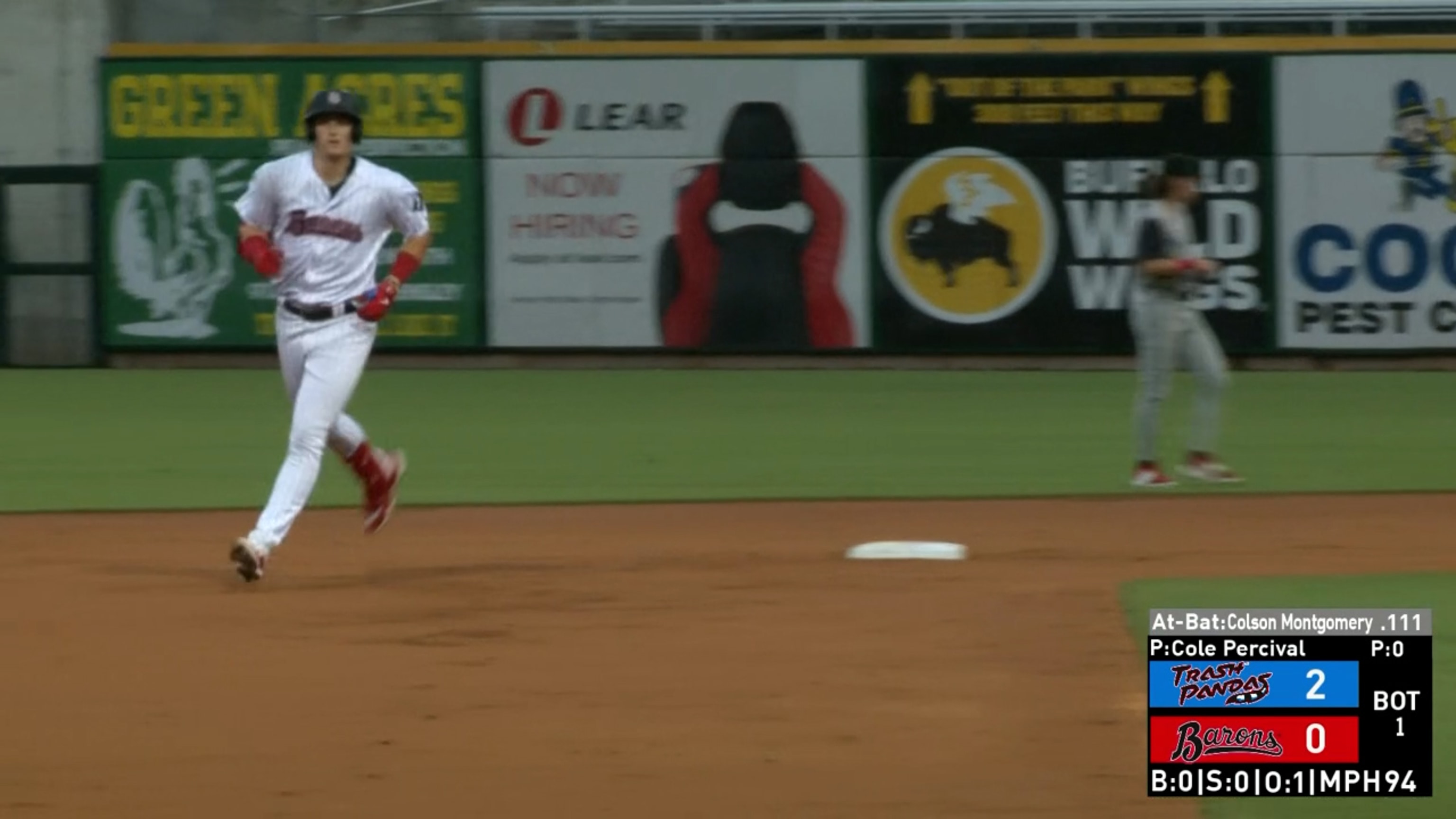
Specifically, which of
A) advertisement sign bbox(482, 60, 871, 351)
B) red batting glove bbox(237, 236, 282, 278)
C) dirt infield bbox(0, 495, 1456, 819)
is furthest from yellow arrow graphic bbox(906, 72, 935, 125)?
red batting glove bbox(237, 236, 282, 278)

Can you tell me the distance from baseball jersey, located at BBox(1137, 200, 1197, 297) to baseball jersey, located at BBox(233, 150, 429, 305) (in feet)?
15.0

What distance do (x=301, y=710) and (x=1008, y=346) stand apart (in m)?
15.8

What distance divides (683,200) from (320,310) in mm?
12683

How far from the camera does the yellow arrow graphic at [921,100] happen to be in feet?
77.0

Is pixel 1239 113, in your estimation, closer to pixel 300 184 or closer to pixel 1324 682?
pixel 300 184

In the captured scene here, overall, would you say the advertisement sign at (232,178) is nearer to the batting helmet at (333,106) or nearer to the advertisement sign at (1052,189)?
the advertisement sign at (1052,189)

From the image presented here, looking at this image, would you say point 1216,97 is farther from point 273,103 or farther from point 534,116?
point 273,103

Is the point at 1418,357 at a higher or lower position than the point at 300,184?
lower

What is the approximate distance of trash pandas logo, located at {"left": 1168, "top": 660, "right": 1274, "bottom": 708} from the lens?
255 inches

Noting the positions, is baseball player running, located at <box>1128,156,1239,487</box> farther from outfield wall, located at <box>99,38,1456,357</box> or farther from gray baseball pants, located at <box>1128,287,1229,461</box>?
outfield wall, located at <box>99,38,1456,357</box>

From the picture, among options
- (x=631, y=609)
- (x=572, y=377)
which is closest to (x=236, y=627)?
(x=631, y=609)

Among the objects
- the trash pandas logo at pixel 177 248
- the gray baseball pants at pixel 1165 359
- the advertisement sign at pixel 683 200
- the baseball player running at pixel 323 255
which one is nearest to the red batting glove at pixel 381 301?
the baseball player running at pixel 323 255

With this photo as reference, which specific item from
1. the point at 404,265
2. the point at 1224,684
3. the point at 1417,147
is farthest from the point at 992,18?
the point at 1224,684

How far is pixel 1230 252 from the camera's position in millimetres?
23078
